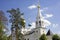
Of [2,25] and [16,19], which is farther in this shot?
[16,19]

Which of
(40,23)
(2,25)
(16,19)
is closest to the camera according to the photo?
(2,25)

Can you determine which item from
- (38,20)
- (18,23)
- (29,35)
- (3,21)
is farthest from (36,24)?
(3,21)

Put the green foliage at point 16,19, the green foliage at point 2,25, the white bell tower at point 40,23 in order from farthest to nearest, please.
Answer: the white bell tower at point 40,23, the green foliage at point 16,19, the green foliage at point 2,25

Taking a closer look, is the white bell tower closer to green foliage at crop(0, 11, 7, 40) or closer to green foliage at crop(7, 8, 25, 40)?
green foliage at crop(7, 8, 25, 40)

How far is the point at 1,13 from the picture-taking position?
4450 cm

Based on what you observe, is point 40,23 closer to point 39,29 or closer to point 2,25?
point 39,29

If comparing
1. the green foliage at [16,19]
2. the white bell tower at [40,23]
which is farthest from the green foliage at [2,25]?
the white bell tower at [40,23]

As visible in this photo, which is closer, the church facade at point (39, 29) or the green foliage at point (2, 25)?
the green foliage at point (2, 25)

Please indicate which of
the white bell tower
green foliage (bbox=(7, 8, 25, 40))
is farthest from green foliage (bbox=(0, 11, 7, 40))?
the white bell tower

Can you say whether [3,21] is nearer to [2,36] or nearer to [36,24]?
[2,36]

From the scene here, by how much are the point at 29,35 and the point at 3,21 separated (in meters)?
39.8

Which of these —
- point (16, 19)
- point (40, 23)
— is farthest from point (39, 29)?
point (16, 19)

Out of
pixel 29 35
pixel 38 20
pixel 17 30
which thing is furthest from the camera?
pixel 29 35

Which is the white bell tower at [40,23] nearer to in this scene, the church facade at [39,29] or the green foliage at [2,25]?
the church facade at [39,29]
